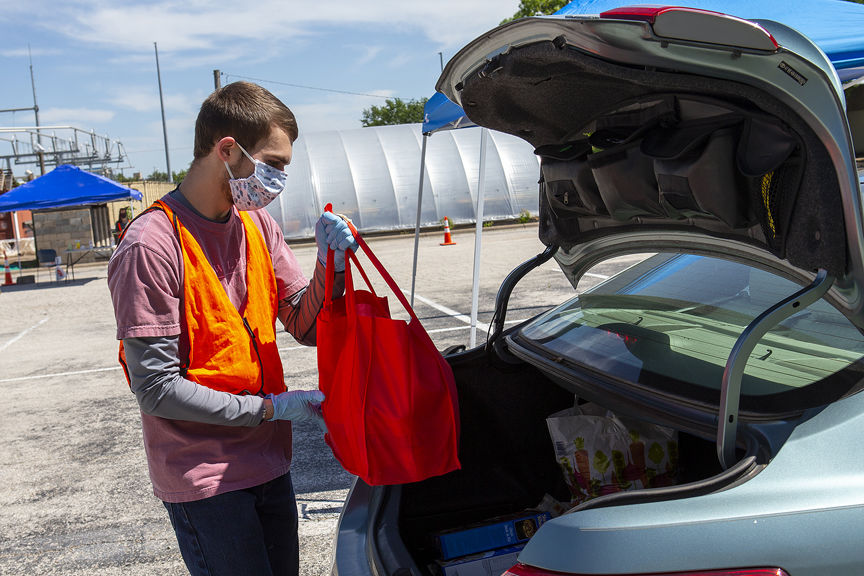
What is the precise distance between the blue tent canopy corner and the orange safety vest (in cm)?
1684

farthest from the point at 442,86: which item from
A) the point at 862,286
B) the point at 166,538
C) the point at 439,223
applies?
the point at 439,223

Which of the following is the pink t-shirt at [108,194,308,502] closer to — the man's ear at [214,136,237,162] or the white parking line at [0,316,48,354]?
the man's ear at [214,136,237,162]

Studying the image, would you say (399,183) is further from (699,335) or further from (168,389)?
(168,389)

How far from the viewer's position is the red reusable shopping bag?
1.90 meters

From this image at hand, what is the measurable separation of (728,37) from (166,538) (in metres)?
3.63

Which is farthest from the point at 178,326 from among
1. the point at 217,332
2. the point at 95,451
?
the point at 95,451

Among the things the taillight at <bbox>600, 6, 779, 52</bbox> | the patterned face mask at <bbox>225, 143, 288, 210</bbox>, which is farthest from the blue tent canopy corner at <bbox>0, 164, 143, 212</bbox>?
the taillight at <bbox>600, 6, 779, 52</bbox>

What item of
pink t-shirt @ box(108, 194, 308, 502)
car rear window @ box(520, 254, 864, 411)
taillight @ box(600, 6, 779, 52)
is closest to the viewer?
taillight @ box(600, 6, 779, 52)

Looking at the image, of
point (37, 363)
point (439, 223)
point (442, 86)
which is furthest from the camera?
point (439, 223)

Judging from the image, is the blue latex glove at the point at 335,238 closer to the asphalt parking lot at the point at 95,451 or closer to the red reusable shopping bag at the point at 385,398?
the red reusable shopping bag at the point at 385,398

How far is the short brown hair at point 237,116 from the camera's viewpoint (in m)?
2.00

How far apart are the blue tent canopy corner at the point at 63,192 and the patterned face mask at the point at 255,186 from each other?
54.9 feet

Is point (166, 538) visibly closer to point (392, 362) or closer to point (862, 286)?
point (392, 362)

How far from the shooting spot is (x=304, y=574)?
340 centimetres
